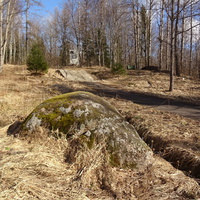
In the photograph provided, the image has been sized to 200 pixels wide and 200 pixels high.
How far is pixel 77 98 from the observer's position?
140 inches

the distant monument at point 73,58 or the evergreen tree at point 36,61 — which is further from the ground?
the distant monument at point 73,58

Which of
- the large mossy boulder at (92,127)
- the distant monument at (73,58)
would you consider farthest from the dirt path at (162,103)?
the distant monument at (73,58)

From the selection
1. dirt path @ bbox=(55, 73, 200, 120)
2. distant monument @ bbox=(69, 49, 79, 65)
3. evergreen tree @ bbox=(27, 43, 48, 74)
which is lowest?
dirt path @ bbox=(55, 73, 200, 120)

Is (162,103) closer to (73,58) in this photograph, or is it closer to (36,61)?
(36,61)

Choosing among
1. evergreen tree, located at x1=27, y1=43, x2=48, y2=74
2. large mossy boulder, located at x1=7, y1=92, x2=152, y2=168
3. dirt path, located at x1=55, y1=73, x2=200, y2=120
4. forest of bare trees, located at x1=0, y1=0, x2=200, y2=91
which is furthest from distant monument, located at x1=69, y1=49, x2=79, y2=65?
large mossy boulder, located at x1=7, y1=92, x2=152, y2=168

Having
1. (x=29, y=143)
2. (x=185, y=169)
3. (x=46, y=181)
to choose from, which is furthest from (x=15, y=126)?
(x=185, y=169)

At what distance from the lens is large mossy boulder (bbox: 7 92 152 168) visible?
2756mm

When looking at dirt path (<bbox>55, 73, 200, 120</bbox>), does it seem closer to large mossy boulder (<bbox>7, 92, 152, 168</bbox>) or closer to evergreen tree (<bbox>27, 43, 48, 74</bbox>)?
large mossy boulder (<bbox>7, 92, 152, 168</bbox>)

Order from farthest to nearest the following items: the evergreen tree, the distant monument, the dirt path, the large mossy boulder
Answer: the distant monument < the evergreen tree < the dirt path < the large mossy boulder

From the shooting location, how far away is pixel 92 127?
3000 mm

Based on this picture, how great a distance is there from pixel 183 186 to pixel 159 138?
1581mm

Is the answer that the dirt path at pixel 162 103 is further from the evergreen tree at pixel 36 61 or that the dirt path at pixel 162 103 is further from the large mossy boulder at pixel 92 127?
the evergreen tree at pixel 36 61

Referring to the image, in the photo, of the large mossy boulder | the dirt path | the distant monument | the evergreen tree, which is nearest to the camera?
the large mossy boulder

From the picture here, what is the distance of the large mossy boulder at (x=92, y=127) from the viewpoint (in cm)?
276
